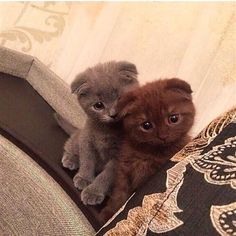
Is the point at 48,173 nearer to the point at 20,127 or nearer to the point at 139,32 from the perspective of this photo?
the point at 20,127

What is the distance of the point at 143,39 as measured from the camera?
120cm

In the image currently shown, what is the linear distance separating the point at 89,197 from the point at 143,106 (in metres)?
0.24

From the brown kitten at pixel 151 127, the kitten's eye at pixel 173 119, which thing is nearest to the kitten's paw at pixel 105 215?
the brown kitten at pixel 151 127

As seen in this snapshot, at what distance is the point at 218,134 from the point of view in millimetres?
645

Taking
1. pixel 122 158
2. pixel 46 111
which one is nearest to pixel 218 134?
pixel 122 158

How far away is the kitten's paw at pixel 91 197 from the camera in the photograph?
0.90m

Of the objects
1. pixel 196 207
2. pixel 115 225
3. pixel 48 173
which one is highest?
pixel 196 207

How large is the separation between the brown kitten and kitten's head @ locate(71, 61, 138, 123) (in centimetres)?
11

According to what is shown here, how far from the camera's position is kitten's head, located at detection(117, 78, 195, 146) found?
790 millimetres

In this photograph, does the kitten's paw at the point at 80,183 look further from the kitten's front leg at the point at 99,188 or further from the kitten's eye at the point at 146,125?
the kitten's eye at the point at 146,125

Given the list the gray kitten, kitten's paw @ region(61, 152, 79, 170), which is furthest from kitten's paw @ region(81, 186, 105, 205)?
kitten's paw @ region(61, 152, 79, 170)

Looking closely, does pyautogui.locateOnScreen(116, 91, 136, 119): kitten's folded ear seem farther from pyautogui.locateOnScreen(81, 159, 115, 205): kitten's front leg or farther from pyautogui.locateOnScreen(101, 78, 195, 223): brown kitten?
pyautogui.locateOnScreen(81, 159, 115, 205): kitten's front leg

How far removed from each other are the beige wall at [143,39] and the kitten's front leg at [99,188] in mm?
218

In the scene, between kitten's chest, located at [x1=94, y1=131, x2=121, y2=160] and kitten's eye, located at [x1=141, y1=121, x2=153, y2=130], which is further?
kitten's chest, located at [x1=94, y1=131, x2=121, y2=160]
